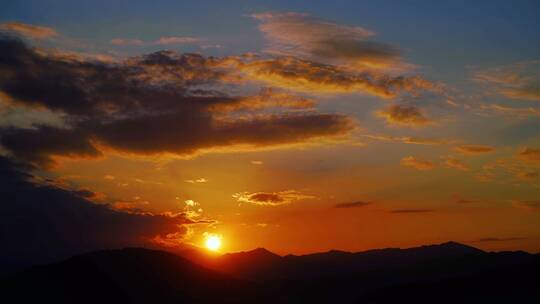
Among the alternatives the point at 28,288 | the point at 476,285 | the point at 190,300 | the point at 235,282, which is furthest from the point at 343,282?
the point at 28,288

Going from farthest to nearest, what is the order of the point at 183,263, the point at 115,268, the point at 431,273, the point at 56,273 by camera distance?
the point at 431,273 → the point at 183,263 → the point at 115,268 → the point at 56,273

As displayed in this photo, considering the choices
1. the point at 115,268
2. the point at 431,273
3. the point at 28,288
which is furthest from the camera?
the point at 431,273

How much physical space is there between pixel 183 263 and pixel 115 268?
62.1 ft

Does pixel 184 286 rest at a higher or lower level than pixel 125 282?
lower

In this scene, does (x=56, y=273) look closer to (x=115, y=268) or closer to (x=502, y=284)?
(x=115, y=268)

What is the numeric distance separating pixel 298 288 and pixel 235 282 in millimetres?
33477

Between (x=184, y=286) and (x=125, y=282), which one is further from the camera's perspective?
(x=184, y=286)

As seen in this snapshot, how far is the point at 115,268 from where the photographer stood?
115 m

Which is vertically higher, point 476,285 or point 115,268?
point 115,268

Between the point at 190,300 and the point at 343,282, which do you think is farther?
the point at 343,282

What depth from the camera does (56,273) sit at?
106 m

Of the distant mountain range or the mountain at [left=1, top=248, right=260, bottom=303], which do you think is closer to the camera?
the distant mountain range

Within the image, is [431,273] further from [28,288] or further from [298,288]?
[28,288]

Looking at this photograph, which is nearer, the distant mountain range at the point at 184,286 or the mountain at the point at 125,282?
the distant mountain range at the point at 184,286
